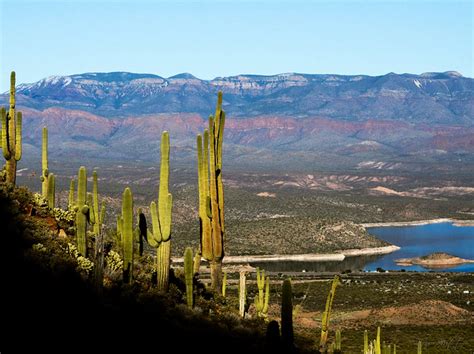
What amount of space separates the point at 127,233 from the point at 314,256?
3157 inches

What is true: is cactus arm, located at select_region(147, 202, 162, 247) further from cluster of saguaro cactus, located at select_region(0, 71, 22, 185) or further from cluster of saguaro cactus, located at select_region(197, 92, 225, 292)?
cluster of saguaro cactus, located at select_region(0, 71, 22, 185)

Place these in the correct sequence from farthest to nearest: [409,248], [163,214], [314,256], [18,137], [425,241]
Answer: [425,241], [409,248], [314,256], [18,137], [163,214]

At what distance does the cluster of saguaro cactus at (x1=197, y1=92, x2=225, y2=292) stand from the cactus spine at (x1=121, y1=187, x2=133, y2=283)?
338 cm

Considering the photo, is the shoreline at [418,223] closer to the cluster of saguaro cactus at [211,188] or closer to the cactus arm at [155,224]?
the cluster of saguaro cactus at [211,188]

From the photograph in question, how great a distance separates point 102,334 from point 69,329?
2.91 feet

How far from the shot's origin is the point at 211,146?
79.6 ft

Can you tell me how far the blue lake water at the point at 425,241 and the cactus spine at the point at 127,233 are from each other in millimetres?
72113

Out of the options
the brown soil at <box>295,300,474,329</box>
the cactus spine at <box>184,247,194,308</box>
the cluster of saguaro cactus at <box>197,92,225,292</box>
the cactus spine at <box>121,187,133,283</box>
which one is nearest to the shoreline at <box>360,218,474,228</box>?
the brown soil at <box>295,300,474,329</box>

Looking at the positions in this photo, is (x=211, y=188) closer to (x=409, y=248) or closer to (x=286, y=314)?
(x=286, y=314)

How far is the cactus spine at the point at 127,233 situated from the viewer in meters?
20.8

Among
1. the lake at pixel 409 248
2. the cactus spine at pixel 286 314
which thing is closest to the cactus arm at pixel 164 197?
the cactus spine at pixel 286 314

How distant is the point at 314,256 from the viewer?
99.7m

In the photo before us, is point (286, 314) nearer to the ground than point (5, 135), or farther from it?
nearer to the ground

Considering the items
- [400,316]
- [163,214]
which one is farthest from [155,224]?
[400,316]
